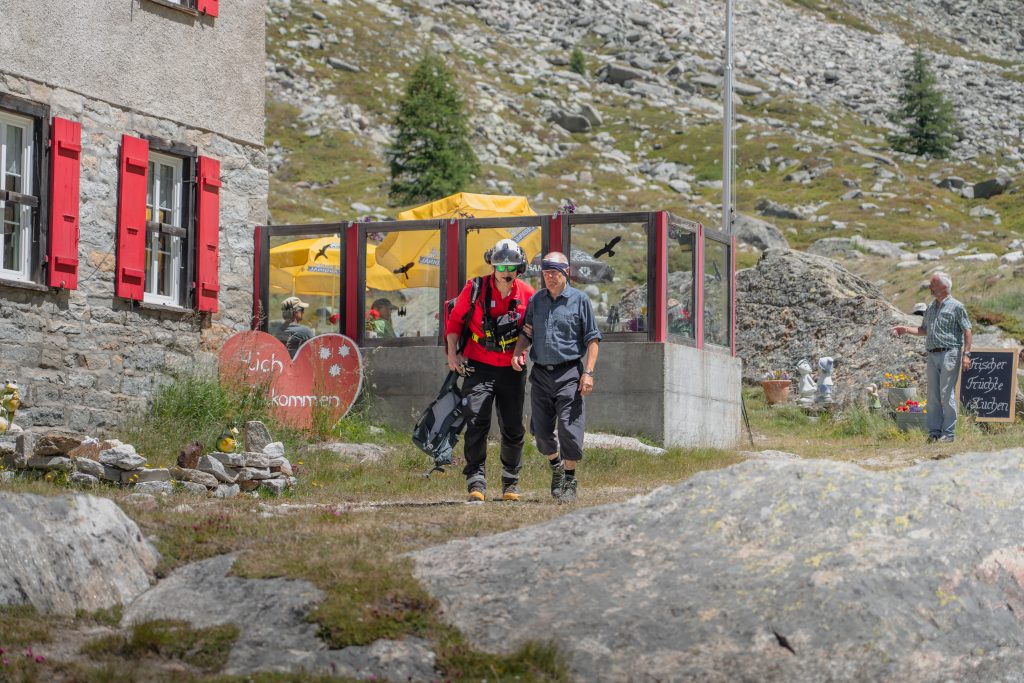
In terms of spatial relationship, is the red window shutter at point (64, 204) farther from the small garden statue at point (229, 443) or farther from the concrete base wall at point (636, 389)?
the concrete base wall at point (636, 389)

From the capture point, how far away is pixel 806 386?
67.5 feet

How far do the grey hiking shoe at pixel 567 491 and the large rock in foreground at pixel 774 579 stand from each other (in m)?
3.04

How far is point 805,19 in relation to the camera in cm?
11731

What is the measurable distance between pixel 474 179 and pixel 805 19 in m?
63.3

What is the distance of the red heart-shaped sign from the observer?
50.1 feet

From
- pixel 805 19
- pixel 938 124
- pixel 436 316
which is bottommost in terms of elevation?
pixel 436 316

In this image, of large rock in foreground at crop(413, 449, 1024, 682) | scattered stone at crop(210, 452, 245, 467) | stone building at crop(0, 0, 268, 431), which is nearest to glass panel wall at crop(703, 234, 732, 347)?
stone building at crop(0, 0, 268, 431)

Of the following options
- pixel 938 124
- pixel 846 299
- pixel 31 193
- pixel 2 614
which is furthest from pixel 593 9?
pixel 2 614

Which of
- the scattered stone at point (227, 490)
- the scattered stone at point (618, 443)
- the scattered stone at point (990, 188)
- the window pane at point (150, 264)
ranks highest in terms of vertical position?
the scattered stone at point (990, 188)

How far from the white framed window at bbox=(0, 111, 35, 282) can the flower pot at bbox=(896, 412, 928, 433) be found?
32.8 ft

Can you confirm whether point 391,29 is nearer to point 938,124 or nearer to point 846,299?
point 938,124

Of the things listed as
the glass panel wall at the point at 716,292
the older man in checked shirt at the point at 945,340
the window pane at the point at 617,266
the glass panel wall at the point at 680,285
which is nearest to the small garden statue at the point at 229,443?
the window pane at the point at 617,266

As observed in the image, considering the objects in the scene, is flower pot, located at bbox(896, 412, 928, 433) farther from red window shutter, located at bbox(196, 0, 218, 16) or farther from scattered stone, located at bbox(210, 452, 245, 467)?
scattered stone, located at bbox(210, 452, 245, 467)

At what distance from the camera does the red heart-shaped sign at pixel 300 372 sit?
15.3m
